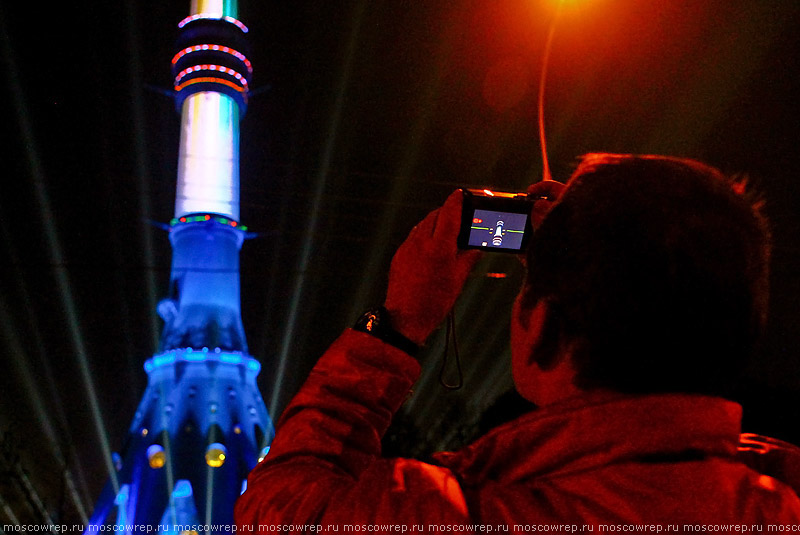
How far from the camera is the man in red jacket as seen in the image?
1356mm

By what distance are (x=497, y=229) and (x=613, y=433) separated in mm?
1139

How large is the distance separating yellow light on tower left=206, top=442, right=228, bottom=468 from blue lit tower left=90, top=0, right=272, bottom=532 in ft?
0.18

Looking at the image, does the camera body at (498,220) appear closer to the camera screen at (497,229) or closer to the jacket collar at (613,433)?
the camera screen at (497,229)

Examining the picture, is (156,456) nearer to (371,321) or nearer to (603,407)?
(371,321)

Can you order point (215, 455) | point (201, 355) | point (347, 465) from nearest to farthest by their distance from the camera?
point (347, 465), point (215, 455), point (201, 355)

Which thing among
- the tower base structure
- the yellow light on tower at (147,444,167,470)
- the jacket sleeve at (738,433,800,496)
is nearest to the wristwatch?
the jacket sleeve at (738,433,800,496)

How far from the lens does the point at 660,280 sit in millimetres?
1428

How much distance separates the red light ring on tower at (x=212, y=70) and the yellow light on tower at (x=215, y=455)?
71.5 ft

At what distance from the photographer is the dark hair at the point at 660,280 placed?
1.43 metres

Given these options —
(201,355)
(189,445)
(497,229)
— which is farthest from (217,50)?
(497,229)

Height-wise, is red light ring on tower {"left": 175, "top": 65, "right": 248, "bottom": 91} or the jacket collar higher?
red light ring on tower {"left": 175, "top": 65, "right": 248, "bottom": 91}

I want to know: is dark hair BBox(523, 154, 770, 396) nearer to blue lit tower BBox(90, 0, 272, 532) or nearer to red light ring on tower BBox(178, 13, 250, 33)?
blue lit tower BBox(90, 0, 272, 532)

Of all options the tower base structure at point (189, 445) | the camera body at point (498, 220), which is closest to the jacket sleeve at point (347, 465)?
the camera body at point (498, 220)

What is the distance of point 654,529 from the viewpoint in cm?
132
